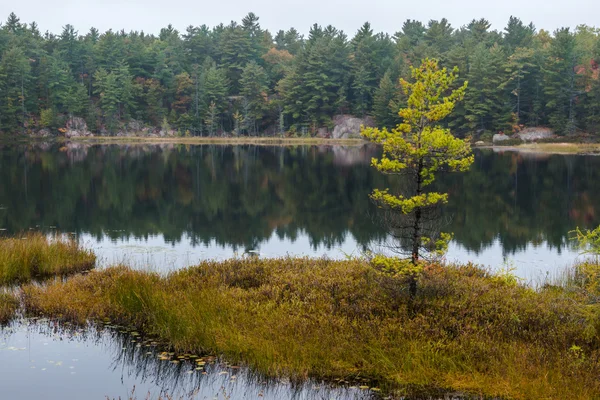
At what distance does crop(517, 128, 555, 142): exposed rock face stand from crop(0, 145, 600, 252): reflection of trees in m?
38.4

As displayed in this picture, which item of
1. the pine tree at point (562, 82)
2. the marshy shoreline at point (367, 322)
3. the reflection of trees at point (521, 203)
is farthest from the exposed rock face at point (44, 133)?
the marshy shoreline at point (367, 322)

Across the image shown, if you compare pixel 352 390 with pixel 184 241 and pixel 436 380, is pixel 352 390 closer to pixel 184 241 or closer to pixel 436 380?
pixel 436 380

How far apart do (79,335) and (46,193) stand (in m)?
29.2

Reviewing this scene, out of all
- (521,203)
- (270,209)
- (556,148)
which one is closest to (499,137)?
(556,148)

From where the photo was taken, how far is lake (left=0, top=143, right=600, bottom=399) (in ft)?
35.3

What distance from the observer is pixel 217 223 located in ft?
97.5

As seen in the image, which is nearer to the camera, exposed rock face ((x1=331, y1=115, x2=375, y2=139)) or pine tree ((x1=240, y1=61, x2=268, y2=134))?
exposed rock face ((x1=331, y1=115, x2=375, y2=139))

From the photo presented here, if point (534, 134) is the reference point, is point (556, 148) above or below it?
below

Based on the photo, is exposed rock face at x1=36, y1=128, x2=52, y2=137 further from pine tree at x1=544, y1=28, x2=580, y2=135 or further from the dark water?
pine tree at x1=544, y1=28, x2=580, y2=135

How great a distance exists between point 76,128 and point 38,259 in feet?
363

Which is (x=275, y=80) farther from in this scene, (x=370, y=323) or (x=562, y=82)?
(x=370, y=323)

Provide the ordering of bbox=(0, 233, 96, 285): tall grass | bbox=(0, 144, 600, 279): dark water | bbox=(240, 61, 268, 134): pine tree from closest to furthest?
bbox=(0, 233, 96, 285): tall grass, bbox=(0, 144, 600, 279): dark water, bbox=(240, 61, 268, 134): pine tree

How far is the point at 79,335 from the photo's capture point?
12.5 m

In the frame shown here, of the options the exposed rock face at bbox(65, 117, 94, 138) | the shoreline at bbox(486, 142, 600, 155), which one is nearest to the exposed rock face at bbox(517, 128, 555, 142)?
the shoreline at bbox(486, 142, 600, 155)
